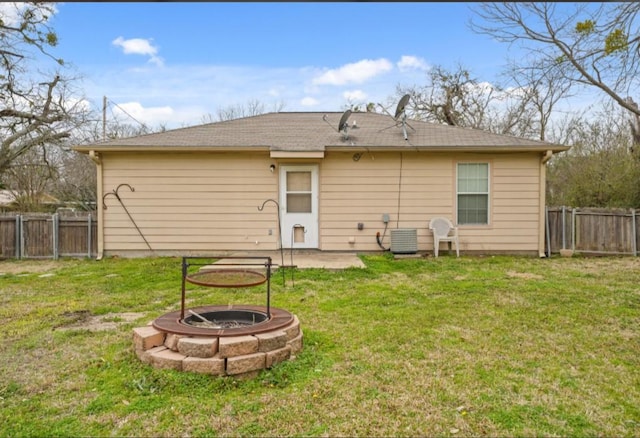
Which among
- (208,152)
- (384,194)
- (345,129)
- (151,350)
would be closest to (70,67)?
(208,152)

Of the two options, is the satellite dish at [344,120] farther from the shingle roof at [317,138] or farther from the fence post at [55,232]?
the fence post at [55,232]

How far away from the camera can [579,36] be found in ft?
21.3

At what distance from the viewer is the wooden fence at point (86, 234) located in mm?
9039

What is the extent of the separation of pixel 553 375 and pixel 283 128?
26.5ft

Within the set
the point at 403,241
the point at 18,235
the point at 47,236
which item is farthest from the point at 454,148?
the point at 18,235

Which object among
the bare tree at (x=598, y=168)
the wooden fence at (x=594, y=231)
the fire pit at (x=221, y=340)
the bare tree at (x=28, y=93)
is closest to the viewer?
the fire pit at (x=221, y=340)

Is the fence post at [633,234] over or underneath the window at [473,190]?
underneath

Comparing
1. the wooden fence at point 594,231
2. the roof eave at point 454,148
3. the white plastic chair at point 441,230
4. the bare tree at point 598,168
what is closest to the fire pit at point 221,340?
the roof eave at point 454,148

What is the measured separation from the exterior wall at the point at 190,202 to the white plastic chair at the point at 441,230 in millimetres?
3232

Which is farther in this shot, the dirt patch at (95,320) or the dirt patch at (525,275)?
the dirt patch at (525,275)

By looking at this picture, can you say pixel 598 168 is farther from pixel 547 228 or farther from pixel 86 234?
pixel 86 234

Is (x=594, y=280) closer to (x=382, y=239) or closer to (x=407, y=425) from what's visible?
(x=382, y=239)

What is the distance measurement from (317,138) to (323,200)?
4.56 feet

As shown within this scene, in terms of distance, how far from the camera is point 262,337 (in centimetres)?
301
